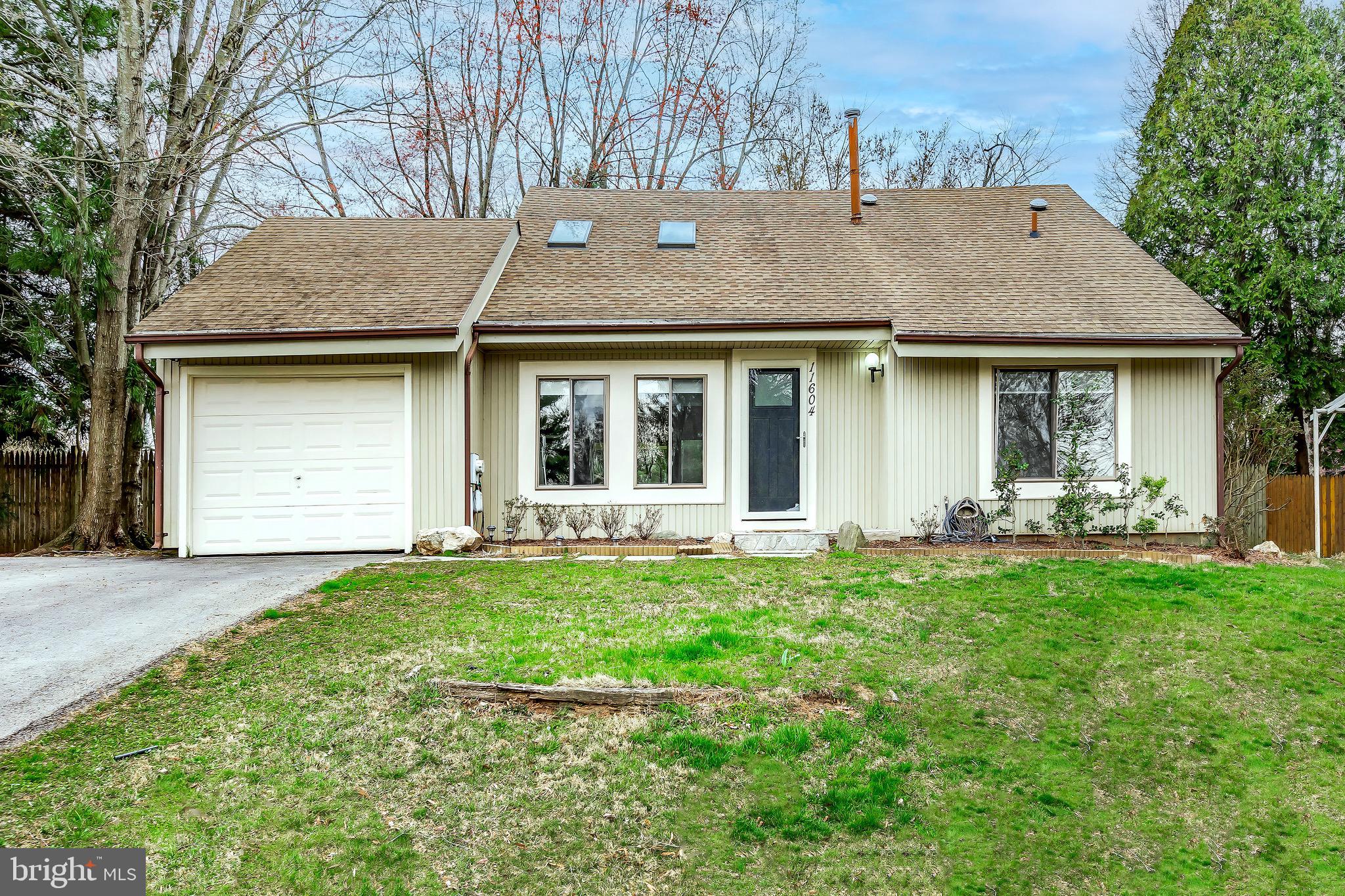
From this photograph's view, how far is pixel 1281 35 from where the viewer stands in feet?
50.8

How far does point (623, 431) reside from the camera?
10.3m

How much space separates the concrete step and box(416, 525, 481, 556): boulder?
315cm

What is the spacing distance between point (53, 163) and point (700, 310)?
931cm

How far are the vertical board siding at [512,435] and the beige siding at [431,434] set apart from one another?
752mm

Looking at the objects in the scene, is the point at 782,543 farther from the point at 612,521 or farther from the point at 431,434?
the point at 431,434

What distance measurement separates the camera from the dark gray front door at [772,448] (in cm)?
1027

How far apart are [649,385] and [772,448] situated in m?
1.80

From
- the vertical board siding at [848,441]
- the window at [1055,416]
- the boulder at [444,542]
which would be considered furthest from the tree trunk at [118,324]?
the window at [1055,416]

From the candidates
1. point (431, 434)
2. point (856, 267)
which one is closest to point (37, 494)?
point (431, 434)

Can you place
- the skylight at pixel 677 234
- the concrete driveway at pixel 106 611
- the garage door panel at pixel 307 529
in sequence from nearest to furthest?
the concrete driveway at pixel 106 611 < the garage door panel at pixel 307 529 < the skylight at pixel 677 234

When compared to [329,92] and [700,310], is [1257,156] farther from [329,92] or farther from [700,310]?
[329,92]

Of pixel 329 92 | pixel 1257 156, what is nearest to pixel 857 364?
pixel 329 92

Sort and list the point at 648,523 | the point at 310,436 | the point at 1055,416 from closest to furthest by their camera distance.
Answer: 1. the point at 310,436
2. the point at 1055,416
3. the point at 648,523

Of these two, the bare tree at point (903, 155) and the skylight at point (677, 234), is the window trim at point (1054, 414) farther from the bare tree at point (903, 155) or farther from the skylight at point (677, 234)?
the bare tree at point (903, 155)
